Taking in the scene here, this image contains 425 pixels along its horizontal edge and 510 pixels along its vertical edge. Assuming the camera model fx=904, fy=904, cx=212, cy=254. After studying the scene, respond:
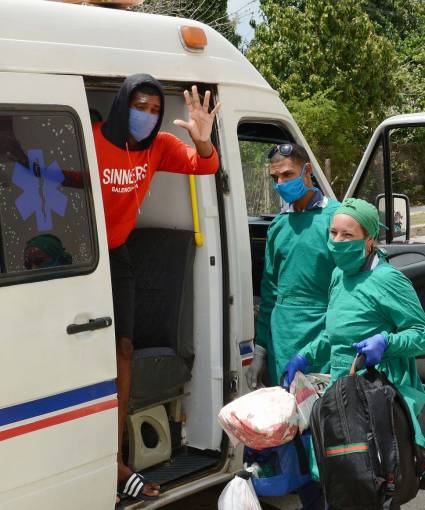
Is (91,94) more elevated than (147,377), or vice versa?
(91,94)

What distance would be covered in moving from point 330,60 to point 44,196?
17480mm

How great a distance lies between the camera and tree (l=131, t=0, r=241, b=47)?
53.5ft

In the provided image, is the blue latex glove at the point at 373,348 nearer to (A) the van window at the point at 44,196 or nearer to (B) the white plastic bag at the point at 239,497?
(B) the white plastic bag at the point at 239,497

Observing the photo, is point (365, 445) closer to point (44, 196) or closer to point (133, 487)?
point (133, 487)

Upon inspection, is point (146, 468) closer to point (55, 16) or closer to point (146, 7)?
point (55, 16)

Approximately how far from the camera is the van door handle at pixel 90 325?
3760 millimetres

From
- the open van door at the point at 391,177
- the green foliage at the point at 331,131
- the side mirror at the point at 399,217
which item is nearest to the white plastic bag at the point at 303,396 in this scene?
the open van door at the point at 391,177

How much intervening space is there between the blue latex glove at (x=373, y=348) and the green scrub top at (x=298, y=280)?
0.67 meters

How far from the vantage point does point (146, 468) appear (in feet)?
15.2

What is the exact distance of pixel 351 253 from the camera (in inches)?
154

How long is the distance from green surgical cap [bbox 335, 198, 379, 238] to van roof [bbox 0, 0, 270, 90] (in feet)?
3.62

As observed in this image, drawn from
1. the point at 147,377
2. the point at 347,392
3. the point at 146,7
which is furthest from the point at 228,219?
the point at 146,7

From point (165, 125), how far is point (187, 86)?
0.95 feet

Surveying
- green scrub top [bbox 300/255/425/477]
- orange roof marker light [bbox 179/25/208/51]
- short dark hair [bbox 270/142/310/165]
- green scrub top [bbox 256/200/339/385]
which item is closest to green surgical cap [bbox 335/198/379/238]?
green scrub top [bbox 300/255/425/477]
